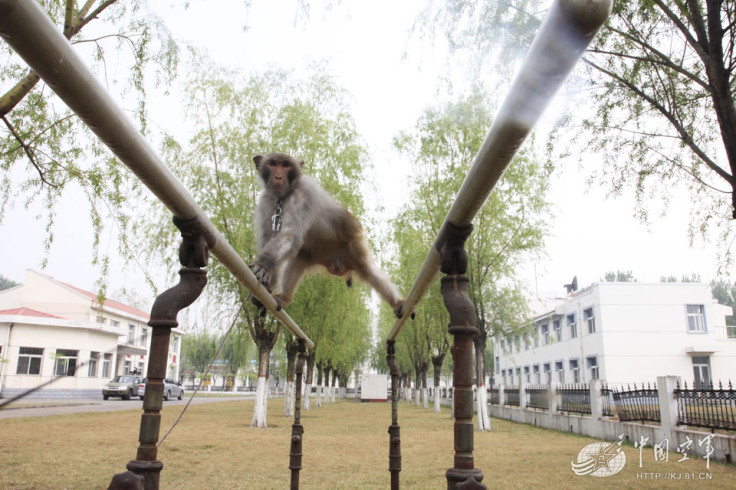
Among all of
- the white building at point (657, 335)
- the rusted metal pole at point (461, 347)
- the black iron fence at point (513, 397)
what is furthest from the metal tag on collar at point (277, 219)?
the white building at point (657, 335)

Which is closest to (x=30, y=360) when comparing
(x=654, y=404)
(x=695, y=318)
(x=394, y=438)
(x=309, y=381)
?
(x=309, y=381)

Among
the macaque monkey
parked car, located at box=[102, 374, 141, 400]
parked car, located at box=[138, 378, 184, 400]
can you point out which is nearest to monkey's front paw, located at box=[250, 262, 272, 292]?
the macaque monkey

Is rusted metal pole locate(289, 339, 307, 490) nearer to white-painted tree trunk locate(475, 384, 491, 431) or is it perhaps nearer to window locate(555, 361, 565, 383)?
white-painted tree trunk locate(475, 384, 491, 431)

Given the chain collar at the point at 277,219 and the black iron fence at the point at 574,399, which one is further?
the black iron fence at the point at 574,399

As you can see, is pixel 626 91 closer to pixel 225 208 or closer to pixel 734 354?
pixel 225 208

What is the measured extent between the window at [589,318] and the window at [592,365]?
5.22 feet

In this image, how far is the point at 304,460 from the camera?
8.12m

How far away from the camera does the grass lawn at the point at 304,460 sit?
6.40m

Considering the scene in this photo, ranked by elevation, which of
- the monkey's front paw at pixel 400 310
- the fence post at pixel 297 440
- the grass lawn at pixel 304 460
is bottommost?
the grass lawn at pixel 304 460

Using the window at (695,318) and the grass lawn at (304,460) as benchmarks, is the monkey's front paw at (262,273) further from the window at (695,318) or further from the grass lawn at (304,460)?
the window at (695,318)

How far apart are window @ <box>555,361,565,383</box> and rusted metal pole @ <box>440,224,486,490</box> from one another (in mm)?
33438

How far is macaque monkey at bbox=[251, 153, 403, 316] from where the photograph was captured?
10.7 ft

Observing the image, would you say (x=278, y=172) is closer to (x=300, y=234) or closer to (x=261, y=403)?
(x=300, y=234)

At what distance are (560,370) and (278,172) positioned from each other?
3335 centimetres
